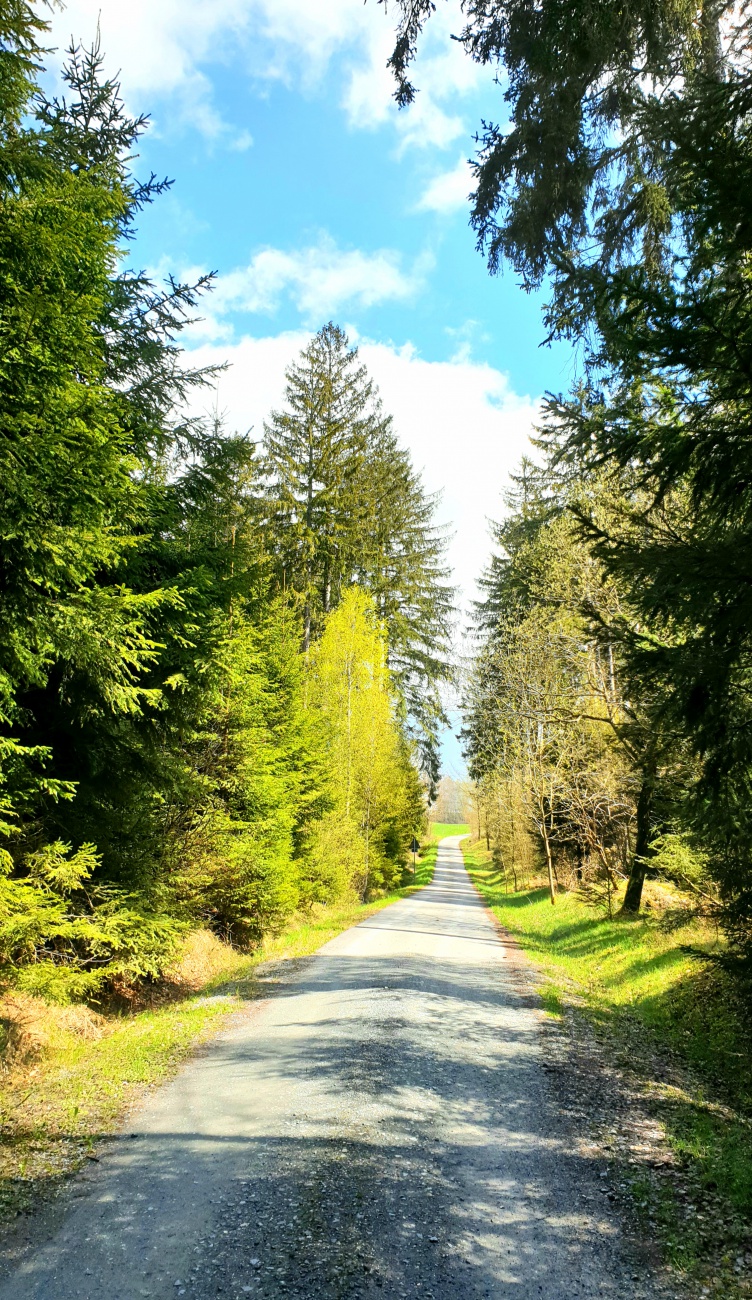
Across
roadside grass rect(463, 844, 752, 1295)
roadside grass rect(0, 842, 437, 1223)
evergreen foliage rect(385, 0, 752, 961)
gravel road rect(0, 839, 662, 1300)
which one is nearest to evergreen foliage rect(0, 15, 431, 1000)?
roadside grass rect(0, 842, 437, 1223)

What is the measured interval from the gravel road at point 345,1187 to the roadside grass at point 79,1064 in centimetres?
27

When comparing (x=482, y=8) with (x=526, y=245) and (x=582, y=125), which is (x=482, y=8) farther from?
(x=526, y=245)

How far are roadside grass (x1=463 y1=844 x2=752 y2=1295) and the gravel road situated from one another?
413 mm

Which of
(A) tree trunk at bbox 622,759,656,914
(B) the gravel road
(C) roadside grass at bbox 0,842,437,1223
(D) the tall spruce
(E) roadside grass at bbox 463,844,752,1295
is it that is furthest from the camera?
(D) the tall spruce

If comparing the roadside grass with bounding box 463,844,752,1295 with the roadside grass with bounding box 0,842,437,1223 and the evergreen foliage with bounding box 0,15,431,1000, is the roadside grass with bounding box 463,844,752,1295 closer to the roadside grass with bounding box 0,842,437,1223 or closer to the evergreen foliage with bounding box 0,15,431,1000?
the roadside grass with bounding box 0,842,437,1223

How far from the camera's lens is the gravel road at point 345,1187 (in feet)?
10.9

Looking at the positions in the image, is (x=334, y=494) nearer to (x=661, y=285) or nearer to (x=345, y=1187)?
(x=661, y=285)

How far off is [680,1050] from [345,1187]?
4827mm

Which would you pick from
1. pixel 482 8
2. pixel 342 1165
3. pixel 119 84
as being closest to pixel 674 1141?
pixel 342 1165

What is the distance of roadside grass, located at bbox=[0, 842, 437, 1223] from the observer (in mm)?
4461

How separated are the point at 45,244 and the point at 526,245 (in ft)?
14.0

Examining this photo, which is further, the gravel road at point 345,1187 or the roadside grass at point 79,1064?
the roadside grass at point 79,1064

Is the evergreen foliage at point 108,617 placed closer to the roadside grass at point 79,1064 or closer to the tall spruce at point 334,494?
the roadside grass at point 79,1064

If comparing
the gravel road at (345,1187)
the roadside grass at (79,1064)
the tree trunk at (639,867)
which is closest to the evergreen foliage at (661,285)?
the gravel road at (345,1187)
